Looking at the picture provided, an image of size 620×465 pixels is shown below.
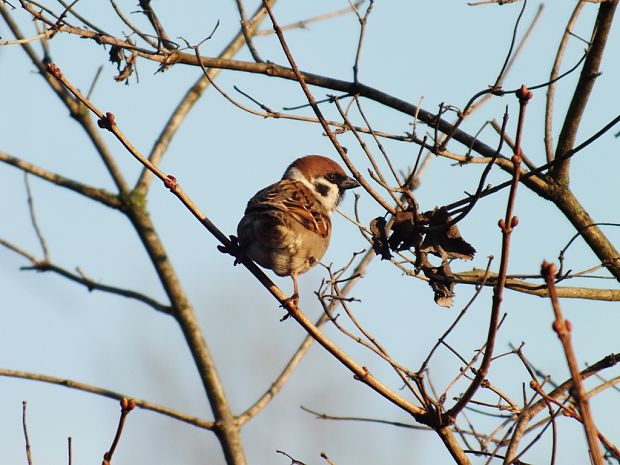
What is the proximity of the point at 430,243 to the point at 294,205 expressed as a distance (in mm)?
1519

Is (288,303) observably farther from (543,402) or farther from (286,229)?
(286,229)

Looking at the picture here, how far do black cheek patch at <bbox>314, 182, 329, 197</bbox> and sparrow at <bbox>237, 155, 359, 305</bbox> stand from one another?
0.60ft

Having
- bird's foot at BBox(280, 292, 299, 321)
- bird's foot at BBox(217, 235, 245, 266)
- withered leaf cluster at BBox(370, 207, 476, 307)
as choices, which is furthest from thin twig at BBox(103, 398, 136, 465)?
bird's foot at BBox(217, 235, 245, 266)

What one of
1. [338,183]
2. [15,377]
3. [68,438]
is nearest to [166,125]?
[338,183]

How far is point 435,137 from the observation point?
3.55 m

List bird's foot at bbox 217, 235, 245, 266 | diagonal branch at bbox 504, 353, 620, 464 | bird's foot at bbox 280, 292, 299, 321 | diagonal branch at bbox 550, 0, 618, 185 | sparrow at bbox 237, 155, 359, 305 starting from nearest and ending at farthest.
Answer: diagonal branch at bbox 504, 353, 620, 464
bird's foot at bbox 280, 292, 299, 321
diagonal branch at bbox 550, 0, 618, 185
bird's foot at bbox 217, 235, 245, 266
sparrow at bbox 237, 155, 359, 305

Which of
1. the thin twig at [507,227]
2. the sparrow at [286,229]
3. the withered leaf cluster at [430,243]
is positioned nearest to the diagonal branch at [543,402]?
the thin twig at [507,227]

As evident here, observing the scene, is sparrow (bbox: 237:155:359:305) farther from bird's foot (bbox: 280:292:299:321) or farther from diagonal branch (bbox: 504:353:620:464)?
diagonal branch (bbox: 504:353:620:464)

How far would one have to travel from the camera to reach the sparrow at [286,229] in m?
4.62

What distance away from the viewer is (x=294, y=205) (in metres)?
4.97

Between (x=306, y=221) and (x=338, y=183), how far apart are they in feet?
3.31

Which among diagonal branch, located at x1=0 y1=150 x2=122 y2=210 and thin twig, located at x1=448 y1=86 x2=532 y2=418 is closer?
thin twig, located at x1=448 y1=86 x2=532 y2=418

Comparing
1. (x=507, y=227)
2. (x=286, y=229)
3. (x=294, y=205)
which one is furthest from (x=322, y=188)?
(x=507, y=227)

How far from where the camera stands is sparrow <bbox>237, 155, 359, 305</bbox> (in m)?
4.62
